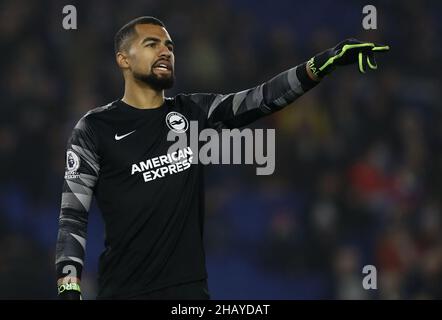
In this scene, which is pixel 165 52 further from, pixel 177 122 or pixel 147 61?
pixel 177 122

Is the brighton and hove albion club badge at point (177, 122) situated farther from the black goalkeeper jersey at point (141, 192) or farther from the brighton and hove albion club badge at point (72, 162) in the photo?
the brighton and hove albion club badge at point (72, 162)

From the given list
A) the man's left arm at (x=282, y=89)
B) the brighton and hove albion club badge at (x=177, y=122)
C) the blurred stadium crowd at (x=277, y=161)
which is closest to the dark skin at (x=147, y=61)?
the brighton and hove albion club badge at (x=177, y=122)

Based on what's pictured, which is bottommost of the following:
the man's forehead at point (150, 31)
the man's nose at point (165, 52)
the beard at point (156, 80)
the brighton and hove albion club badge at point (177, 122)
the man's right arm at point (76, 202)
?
the man's right arm at point (76, 202)

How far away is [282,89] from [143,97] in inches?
27.9

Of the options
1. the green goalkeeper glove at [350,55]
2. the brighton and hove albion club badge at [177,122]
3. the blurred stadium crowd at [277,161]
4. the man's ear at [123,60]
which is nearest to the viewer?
the green goalkeeper glove at [350,55]

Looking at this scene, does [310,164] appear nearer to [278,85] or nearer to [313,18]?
[313,18]

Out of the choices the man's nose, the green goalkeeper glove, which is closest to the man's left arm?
the green goalkeeper glove

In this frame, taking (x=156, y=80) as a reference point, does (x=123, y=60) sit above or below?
above

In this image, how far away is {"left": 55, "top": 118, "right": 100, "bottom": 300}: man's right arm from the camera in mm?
4383

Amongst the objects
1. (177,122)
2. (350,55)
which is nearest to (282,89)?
(350,55)

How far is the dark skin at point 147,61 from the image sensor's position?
469cm

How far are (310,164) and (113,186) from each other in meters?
5.69

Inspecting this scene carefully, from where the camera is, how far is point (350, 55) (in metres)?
4.38

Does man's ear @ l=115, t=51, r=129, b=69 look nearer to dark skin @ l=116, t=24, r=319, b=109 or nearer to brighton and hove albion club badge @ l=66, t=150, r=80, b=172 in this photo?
dark skin @ l=116, t=24, r=319, b=109
